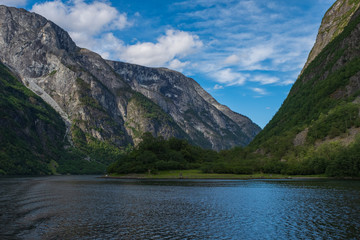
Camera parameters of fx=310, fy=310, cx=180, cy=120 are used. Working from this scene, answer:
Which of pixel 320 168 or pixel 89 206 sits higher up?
pixel 320 168

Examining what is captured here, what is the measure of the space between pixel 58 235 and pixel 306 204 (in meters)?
54.7

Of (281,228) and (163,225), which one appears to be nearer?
(281,228)

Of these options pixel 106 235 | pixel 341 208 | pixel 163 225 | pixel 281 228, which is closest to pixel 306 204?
pixel 341 208

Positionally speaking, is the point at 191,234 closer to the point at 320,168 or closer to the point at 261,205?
the point at 261,205

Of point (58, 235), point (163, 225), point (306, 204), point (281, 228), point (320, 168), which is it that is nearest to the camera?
point (58, 235)

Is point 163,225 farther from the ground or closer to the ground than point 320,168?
closer to the ground

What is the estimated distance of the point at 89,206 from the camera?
243ft

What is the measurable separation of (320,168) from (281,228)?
145 metres

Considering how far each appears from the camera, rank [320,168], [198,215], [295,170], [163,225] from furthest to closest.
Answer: [295,170]
[320,168]
[198,215]
[163,225]

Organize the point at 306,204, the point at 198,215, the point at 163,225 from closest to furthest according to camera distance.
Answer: the point at 163,225 → the point at 198,215 → the point at 306,204

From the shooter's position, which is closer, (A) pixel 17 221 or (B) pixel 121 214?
(A) pixel 17 221

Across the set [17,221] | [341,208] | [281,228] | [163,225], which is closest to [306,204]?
[341,208]

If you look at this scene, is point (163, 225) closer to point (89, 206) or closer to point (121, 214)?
point (121, 214)

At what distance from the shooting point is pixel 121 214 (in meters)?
62.9
